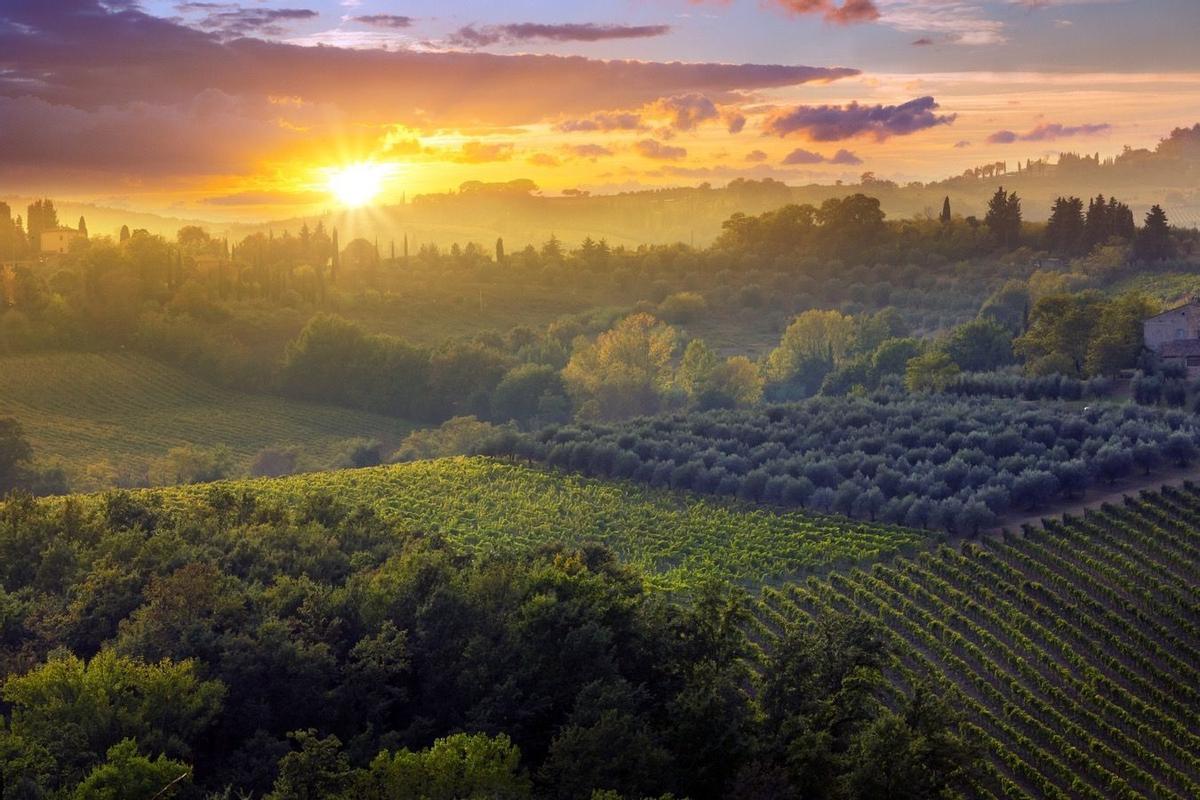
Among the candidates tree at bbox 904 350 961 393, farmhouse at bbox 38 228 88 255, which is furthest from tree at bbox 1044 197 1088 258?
farmhouse at bbox 38 228 88 255

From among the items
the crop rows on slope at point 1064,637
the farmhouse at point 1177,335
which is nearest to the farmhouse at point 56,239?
the farmhouse at point 1177,335

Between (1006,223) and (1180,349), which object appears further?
(1006,223)

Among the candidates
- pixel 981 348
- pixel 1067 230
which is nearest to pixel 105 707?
pixel 981 348

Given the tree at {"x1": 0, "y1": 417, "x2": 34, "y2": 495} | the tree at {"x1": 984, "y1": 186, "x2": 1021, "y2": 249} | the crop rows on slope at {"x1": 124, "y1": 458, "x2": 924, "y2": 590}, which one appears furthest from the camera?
the tree at {"x1": 984, "y1": 186, "x2": 1021, "y2": 249}

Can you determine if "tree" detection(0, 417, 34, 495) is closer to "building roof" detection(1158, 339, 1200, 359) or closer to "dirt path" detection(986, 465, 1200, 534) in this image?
"dirt path" detection(986, 465, 1200, 534)

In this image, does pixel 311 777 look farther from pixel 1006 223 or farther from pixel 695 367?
pixel 1006 223

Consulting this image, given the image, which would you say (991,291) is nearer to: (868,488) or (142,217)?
(868,488)

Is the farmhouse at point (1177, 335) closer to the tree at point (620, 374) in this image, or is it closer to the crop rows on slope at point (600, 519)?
the crop rows on slope at point (600, 519)
